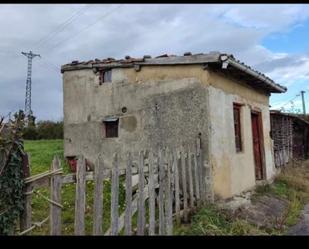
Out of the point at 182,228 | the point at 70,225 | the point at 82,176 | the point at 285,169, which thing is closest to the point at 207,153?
the point at 182,228

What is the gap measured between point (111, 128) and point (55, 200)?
21.7ft

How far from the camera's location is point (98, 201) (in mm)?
4137

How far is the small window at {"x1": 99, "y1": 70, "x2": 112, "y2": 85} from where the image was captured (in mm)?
10216

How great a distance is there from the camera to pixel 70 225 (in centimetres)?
667

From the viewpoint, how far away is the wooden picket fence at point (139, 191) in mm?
3645

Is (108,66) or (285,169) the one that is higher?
(108,66)

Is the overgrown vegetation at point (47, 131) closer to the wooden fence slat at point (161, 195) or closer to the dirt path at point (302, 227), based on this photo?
the dirt path at point (302, 227)

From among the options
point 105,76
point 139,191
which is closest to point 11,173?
point 139,191

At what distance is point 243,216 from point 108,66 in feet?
15.6

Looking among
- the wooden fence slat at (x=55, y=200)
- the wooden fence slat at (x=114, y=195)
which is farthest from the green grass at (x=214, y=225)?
the wooden fence slat at (x=55, y=200)

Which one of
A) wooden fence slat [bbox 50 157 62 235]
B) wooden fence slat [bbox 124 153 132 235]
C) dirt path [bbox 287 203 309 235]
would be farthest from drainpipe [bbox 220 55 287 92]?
wooden fence slat [bbox 50 157 62 235]

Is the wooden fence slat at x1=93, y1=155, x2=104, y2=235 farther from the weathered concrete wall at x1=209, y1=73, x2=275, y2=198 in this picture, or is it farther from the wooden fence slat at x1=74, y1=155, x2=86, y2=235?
the weathered concrete wall at x1=209, y1=73, x2=275, y2=198

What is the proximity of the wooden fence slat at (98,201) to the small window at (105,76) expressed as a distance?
6.20m
